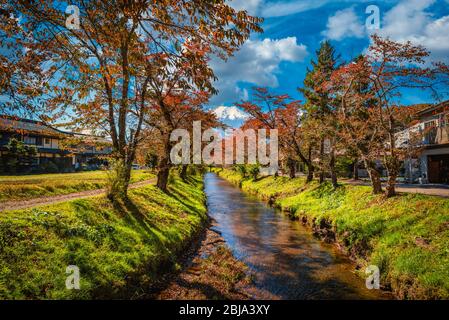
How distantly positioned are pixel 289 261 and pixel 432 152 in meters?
21.7

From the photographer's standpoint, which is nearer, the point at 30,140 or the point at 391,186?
the point at 391,186

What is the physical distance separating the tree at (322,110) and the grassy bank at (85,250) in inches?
579

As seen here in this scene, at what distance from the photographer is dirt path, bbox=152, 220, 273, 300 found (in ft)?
28.1

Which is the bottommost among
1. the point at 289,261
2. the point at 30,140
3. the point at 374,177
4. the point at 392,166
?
the point at 289,261

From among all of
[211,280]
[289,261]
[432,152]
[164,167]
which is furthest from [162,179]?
[432,152]

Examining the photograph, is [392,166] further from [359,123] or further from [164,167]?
[164,167]

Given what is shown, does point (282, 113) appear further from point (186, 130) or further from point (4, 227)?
point (4, 227)

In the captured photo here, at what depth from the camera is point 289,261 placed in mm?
12055

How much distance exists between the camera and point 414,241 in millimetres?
10039

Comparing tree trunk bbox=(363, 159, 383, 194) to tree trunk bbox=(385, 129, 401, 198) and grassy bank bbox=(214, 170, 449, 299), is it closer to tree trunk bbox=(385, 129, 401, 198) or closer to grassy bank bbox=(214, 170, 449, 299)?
grassy bank bbox=(214, 170, 449, 299)

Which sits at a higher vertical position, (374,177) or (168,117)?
(168,117)

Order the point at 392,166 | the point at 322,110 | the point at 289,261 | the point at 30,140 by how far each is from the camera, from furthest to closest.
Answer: the point at 30,140
the point at 322,110
the point at 392,166
the point at 289,261

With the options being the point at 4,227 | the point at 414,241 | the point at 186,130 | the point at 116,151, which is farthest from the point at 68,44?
the point at 186,130

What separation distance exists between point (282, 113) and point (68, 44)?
25.3 metres
